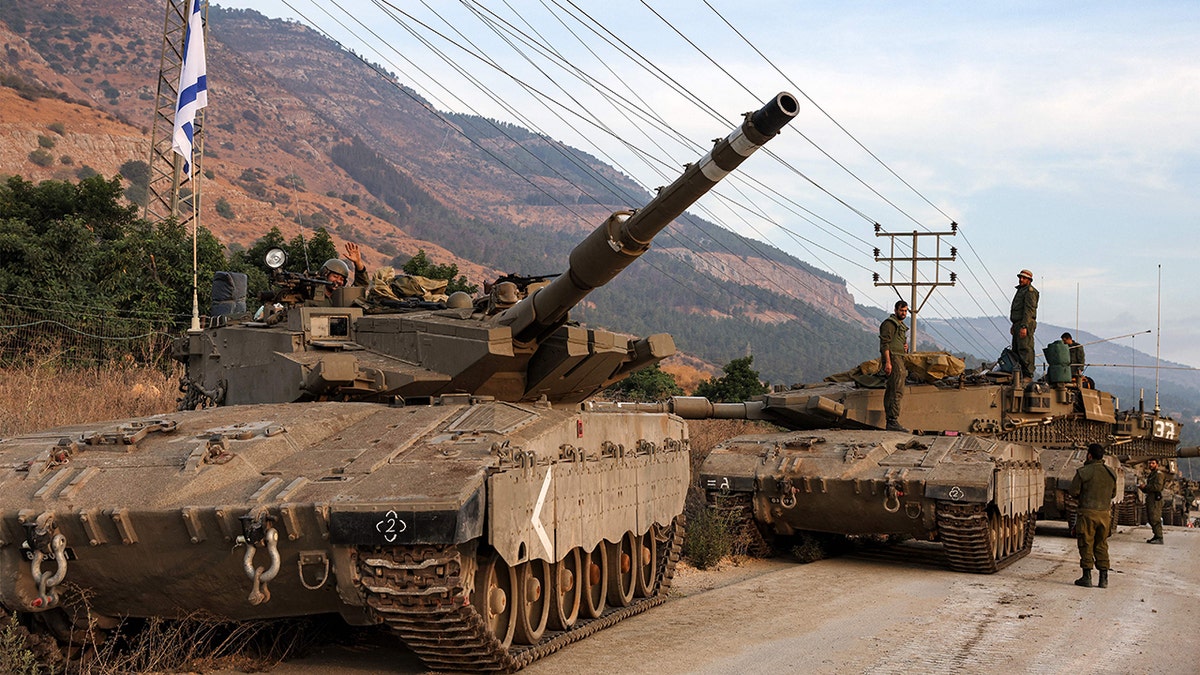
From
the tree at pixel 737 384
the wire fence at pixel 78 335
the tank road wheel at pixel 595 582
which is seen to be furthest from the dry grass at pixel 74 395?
the tree at pixel 737 384

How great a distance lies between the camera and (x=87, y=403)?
17547mm

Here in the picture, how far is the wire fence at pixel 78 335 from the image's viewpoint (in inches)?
821

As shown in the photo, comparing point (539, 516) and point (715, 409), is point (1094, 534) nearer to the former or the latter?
point (715, 409)

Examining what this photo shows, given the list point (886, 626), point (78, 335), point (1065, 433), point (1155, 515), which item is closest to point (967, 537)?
point (886, 626)

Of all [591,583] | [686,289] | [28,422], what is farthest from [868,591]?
[686,289]

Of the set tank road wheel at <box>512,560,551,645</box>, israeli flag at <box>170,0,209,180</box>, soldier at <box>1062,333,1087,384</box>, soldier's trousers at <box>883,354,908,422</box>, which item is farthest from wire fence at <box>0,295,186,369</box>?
soldier at <box>1062,333,1087,384</box>

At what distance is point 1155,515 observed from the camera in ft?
70.6

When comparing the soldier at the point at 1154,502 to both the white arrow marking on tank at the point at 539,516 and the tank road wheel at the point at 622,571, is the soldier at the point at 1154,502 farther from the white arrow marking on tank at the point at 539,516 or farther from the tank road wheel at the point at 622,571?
the white arrow marking on tank at the point at 539,516

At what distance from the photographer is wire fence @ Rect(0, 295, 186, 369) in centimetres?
2084

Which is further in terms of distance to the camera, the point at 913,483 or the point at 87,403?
the point at 87,403

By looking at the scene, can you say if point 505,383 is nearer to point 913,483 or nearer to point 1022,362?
point 913,483

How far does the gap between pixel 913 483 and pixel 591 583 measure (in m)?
5.01

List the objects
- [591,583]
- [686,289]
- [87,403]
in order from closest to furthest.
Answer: [591,583] < [87,403] < [686,289]

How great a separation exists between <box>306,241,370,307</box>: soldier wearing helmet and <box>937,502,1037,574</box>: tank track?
673 cm
